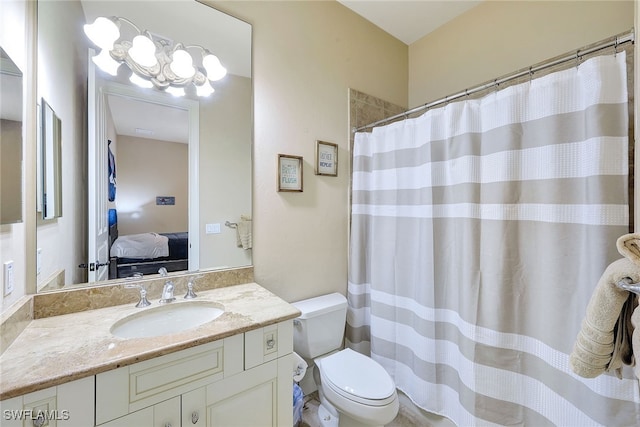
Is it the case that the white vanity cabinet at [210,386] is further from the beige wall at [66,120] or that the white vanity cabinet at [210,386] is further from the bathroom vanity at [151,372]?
the beige wall at [66,120]

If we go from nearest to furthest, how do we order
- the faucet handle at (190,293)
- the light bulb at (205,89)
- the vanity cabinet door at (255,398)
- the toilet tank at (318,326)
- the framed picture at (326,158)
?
the vanity cabinet door at (255,398)
the faucet handle at (190,293)
the light bulb at (205,89)
the toilet tank at (318,326)
the framed picture at (326,158)

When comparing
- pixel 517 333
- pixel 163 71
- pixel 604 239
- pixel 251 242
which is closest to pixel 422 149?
pixel 604 239

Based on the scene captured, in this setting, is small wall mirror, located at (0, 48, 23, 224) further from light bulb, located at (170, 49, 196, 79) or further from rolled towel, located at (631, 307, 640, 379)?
rolled towel, located at (631, 307, 640, 379)

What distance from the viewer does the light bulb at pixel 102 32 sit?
45.8 inches

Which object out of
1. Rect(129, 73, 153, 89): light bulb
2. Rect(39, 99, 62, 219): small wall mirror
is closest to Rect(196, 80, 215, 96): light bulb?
Rect(129, 73, 153, 89): light bulb

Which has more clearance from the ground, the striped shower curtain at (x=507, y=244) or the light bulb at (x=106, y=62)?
the light bulb at (x=106, y=62)

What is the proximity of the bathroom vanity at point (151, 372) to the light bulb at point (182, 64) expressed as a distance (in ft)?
3.84

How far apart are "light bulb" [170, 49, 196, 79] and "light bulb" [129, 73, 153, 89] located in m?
0.14

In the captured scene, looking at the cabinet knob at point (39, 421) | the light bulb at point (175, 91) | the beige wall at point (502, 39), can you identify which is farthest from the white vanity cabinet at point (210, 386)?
the beige wall at point (502, 39)

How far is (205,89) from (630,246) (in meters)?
1.81

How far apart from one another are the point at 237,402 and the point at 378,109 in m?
2.09

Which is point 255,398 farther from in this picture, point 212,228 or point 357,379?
point 212,228

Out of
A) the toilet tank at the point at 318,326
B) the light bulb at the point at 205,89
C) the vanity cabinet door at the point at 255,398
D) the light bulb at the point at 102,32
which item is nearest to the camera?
the vanity cabinet door at the point at 255,398

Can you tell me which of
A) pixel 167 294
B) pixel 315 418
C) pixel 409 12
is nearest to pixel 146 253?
pixel 167 294
